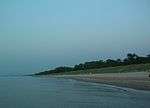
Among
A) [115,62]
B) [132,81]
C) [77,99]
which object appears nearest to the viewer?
[77,99]

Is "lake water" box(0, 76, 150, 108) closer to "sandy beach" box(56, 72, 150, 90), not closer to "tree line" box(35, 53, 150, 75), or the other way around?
"sandy beach" box(56, 72, 150, 90)

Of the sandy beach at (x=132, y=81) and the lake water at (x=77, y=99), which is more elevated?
the sandy beach at (x=132, y=81)

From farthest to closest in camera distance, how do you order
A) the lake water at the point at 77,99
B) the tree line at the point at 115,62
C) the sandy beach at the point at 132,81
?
the tree line at the point at 115,62 → the sandy beach at the point at 132,81 → the lake water at the point at 77,99

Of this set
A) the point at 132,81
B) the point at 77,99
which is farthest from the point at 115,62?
the point at 77,99

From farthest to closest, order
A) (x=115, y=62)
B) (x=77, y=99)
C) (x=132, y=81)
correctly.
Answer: (x=115, y=62) → (x=132, y=81) → (x=77, y=99)

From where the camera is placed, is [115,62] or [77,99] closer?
[77,99]

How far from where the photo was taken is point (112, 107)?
23.3 meters

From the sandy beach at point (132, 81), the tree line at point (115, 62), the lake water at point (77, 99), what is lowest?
the lake water at point (77, 99)

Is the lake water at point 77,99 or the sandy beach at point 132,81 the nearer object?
the lake water at point 77,99

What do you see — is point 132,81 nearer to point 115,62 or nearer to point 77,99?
point 77,99

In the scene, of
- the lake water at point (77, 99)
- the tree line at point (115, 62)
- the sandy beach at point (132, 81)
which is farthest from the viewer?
the tree line at point (115, 62)

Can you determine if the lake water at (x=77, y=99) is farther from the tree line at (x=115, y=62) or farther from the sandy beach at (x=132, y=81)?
the tree line at (x=115, y=62)

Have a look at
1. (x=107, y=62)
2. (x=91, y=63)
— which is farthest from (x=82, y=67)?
(x=107, y=62)

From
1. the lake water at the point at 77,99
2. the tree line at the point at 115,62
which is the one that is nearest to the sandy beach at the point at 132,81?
the lake water at the point at 77,99
